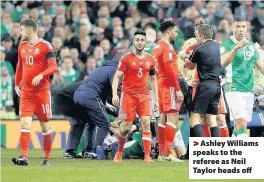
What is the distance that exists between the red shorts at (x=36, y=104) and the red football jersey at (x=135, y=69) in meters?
1.34

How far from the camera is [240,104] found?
17047mm

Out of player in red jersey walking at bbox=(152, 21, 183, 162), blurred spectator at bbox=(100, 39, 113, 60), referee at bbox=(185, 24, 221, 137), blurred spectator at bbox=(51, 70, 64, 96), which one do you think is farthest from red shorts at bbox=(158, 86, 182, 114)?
blurred spectator at bbox=(100, 39, 113, 60)

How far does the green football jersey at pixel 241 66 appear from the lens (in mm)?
17031

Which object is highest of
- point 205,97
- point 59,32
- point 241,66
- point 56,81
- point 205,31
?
point 59,32

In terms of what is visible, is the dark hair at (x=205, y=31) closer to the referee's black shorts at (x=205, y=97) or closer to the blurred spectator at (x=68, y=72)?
the referee's black shorts at (x=205, y=97)

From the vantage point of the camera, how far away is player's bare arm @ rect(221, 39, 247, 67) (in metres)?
16.1

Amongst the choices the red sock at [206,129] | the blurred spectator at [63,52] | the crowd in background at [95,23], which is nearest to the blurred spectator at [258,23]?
the crowd in background at [95,23]

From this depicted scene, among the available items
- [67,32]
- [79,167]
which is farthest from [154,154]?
[67,32]

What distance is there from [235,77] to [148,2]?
10335 mm

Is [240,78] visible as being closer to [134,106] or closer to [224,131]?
[224,131]

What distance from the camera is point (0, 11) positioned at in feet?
85.0

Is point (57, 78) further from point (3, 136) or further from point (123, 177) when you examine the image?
point (123, 177)

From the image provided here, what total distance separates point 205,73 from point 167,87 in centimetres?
78

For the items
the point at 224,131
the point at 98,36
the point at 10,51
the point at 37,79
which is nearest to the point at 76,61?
the point at 98,36
